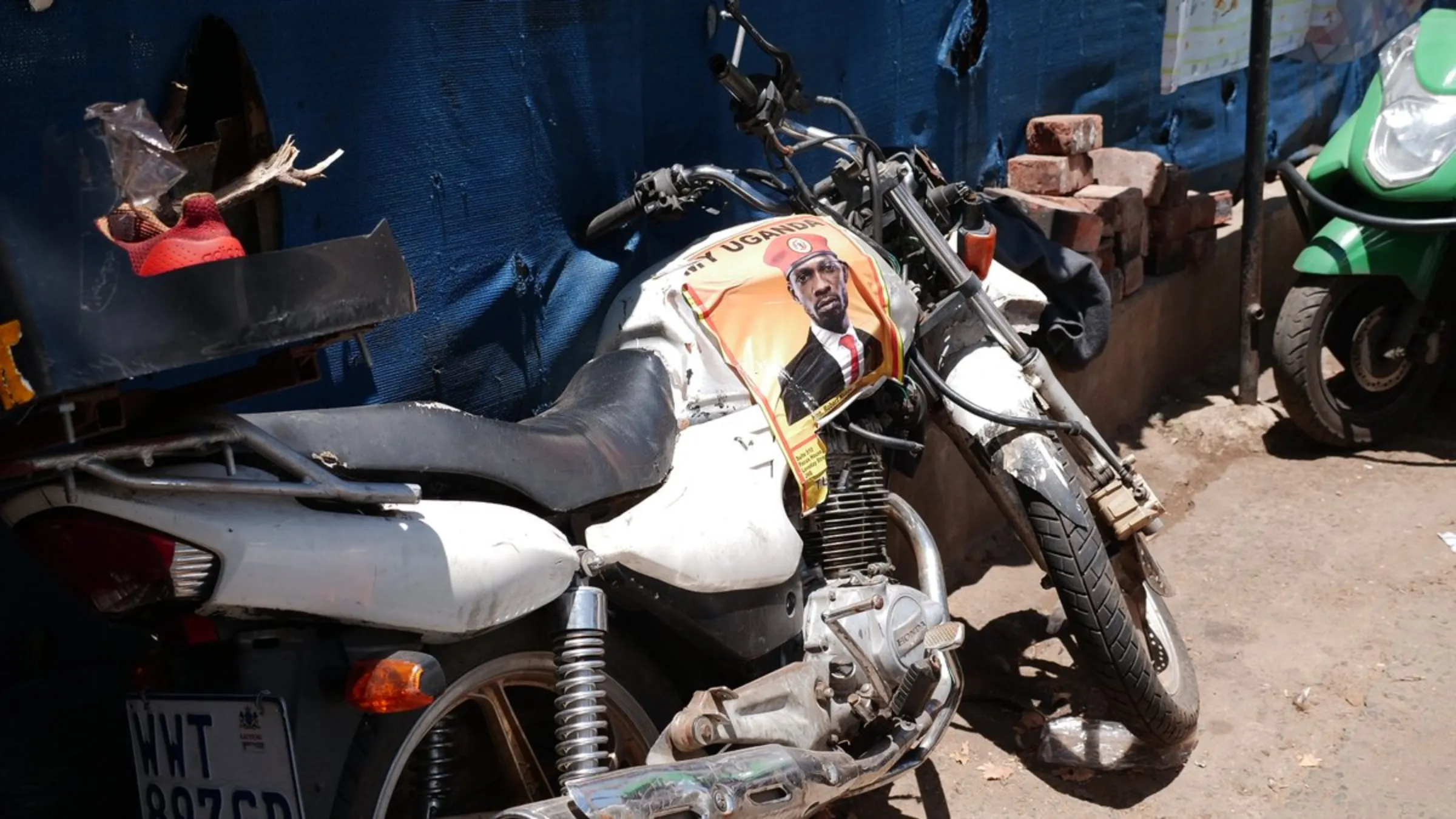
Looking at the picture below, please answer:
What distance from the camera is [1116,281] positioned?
5.11 metres

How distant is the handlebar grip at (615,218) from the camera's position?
3250 millimetres

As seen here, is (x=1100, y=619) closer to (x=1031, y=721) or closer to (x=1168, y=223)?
(x=1031, y=721)

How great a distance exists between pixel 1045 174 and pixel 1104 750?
7.45 ft

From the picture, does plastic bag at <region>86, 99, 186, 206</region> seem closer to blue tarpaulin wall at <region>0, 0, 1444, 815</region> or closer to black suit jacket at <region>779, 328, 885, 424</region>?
blue tarpaulin wall at <region>0, 0, 1444, 815</region>

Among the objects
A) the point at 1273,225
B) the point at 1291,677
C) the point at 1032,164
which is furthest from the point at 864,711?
the point at 1273,225

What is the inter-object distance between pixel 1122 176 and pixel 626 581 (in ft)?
11.3

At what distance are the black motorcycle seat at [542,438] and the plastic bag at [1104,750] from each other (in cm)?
135

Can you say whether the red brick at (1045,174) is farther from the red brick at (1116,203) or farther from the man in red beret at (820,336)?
the man in red beret at (820,336)

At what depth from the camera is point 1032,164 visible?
16.7 feet

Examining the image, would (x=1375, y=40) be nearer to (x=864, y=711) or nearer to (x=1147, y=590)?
(x=1147, y=590)

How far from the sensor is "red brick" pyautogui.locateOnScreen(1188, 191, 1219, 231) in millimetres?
5574

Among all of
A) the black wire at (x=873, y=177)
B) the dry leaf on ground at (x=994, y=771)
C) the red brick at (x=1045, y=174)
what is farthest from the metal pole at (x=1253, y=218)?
the black wire at (x=873, y=177)

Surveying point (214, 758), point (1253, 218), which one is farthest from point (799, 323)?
point (1253, 218)

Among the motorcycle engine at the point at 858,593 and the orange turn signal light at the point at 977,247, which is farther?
the orange turn signal light at the point at 977,247
